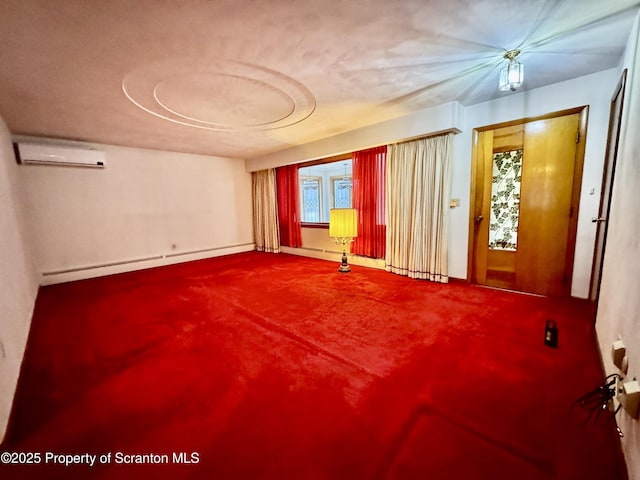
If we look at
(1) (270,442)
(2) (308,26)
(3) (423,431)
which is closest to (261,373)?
(1) (270,442)

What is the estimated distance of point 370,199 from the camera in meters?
4.25

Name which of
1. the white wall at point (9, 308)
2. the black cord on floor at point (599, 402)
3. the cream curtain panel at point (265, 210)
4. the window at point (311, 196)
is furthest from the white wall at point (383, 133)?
the white wall at point (9, 308)

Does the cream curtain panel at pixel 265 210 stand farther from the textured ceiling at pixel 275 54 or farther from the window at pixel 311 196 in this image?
the textured ceiling at pixel 275 54

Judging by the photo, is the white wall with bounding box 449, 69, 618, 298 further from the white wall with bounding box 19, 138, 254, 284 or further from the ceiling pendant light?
the white wall with bounding box 19, 138, 254, 284

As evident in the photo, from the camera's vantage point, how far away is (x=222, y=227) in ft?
19.2

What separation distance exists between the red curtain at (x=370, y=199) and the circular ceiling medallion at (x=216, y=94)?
1342 mm

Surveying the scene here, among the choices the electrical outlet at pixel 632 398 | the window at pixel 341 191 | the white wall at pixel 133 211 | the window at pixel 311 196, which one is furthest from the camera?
the window at pixel 311 196

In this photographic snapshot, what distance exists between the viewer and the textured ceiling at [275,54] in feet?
4.97

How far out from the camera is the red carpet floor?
1.10 m

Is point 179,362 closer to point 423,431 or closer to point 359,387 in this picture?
point 359,387

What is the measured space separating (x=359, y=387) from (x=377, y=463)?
1.51 feet

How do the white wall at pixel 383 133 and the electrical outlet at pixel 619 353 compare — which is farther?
the white wall at pixel 383 133

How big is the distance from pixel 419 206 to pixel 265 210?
3656 millimetres

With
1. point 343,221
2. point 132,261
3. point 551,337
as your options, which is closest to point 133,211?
point 132,261
